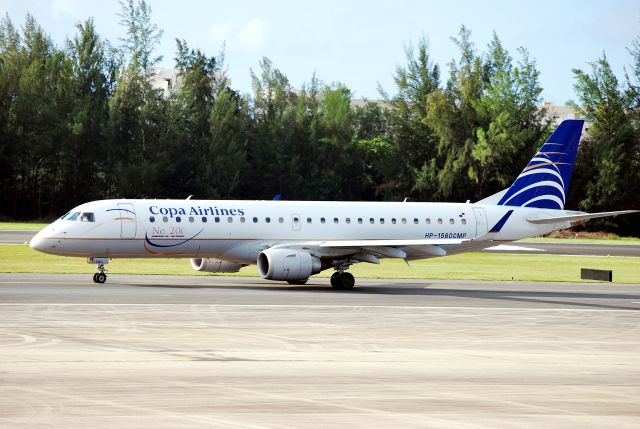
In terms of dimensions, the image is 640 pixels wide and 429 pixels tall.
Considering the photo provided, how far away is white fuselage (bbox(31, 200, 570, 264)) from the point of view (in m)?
36.2

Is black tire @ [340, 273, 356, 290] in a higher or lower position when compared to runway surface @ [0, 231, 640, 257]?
lower

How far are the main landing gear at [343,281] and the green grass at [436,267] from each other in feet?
24.7

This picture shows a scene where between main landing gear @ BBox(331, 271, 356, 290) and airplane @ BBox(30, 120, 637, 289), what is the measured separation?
0.04 meters

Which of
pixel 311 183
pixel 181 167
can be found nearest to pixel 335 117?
pixel 311 183

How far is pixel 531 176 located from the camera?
144 ft

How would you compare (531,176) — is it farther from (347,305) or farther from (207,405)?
(207,405)

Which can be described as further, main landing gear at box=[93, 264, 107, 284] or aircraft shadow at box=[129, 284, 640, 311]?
main landing gear at box=[93, 264, 107, 284]

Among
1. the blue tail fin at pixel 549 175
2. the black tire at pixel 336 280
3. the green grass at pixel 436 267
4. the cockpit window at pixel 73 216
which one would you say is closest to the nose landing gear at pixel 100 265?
the cockpit window at pixel 73 216

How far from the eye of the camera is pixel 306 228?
39625 millimetres

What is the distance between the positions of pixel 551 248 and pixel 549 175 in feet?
99.9

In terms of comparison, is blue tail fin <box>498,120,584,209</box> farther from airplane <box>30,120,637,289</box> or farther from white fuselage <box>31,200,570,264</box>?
white fuselage <box>31,200,570,264</box>

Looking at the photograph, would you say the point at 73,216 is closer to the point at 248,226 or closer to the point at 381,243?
the point at 248,226

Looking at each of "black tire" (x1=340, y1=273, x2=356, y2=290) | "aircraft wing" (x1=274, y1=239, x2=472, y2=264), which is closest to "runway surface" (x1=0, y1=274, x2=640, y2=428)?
"aircraft wing" (x1=274, y1=239, x2=472, y2=264)

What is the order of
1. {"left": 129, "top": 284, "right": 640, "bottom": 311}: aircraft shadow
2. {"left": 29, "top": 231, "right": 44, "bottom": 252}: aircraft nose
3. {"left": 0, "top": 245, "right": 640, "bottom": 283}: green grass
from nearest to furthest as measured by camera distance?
Result: {"left": 129, "top": 284, "right": 640, "bottom": 311}: aircraft shadow, {"left": 29, "top": 231, "right": 44, "bottom": 252}: aircraft nose, {"left": 0, "top": 245, "right": 640, "bottom": 283}: green grass
